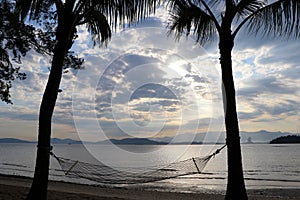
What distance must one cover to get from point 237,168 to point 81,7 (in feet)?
11.3

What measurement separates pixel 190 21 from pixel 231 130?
2.02 m

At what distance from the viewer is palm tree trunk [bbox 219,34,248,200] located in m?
4.80

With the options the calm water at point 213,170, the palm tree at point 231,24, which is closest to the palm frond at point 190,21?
the palm tree at point 231,24

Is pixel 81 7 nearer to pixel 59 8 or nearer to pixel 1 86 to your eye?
pixel 59 8

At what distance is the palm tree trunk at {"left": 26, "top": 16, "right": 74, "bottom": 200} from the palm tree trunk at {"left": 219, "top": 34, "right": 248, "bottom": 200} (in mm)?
2497

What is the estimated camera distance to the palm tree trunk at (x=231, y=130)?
4.80 m

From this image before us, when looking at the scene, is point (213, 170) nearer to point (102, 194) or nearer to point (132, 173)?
point (132, 173)

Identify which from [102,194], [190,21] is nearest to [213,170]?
[102,194]

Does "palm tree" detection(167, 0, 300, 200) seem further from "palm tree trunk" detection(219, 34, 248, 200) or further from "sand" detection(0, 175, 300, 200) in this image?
"sand" detection(0, 175, 300, 200)

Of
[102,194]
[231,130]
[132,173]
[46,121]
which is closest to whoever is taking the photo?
[46,121]

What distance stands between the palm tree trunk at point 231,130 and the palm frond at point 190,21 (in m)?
0.51

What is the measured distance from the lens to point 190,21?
563 centimetres

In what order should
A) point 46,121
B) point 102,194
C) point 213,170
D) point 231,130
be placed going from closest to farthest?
point 46,121
point 231,130
point 102,194
point 213,170

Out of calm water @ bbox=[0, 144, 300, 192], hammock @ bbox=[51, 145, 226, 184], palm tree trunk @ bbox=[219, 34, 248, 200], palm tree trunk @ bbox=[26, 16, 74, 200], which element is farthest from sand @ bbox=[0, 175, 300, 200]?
calm water @ bbox=[0, 144, 300, 192]
